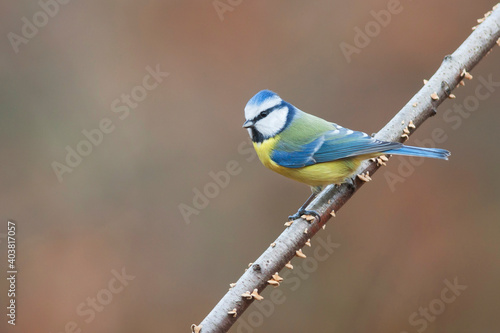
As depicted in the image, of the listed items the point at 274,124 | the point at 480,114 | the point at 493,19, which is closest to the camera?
the point at 493,19

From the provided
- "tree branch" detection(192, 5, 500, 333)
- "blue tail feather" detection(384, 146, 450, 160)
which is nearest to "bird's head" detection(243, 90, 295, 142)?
"tree branch" detection(192, 5, 500, 333)

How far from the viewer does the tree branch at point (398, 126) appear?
5.09 feet

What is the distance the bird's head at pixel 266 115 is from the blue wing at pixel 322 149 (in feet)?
0.24

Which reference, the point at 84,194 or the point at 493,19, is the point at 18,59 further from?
the point at 493,19

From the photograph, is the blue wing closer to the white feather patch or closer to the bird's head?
the bird's head

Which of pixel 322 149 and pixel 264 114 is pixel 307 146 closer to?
pixel 322 149

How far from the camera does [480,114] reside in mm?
3471

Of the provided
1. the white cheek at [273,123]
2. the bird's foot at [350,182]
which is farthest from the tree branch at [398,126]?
the white cheek at [273,123]

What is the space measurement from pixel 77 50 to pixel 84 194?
3.24 feet

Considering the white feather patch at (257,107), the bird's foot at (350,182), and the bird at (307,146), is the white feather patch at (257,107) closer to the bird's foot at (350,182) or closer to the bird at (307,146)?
the bird at (307,146)

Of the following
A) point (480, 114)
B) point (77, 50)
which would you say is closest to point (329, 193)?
point (480, 114)

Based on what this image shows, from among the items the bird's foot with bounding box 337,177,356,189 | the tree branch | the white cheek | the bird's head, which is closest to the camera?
the tree branch

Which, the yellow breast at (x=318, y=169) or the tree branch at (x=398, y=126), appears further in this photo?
the yellow breast at (x=318, y=169)

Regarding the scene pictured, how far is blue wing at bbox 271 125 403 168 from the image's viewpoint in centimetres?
209
